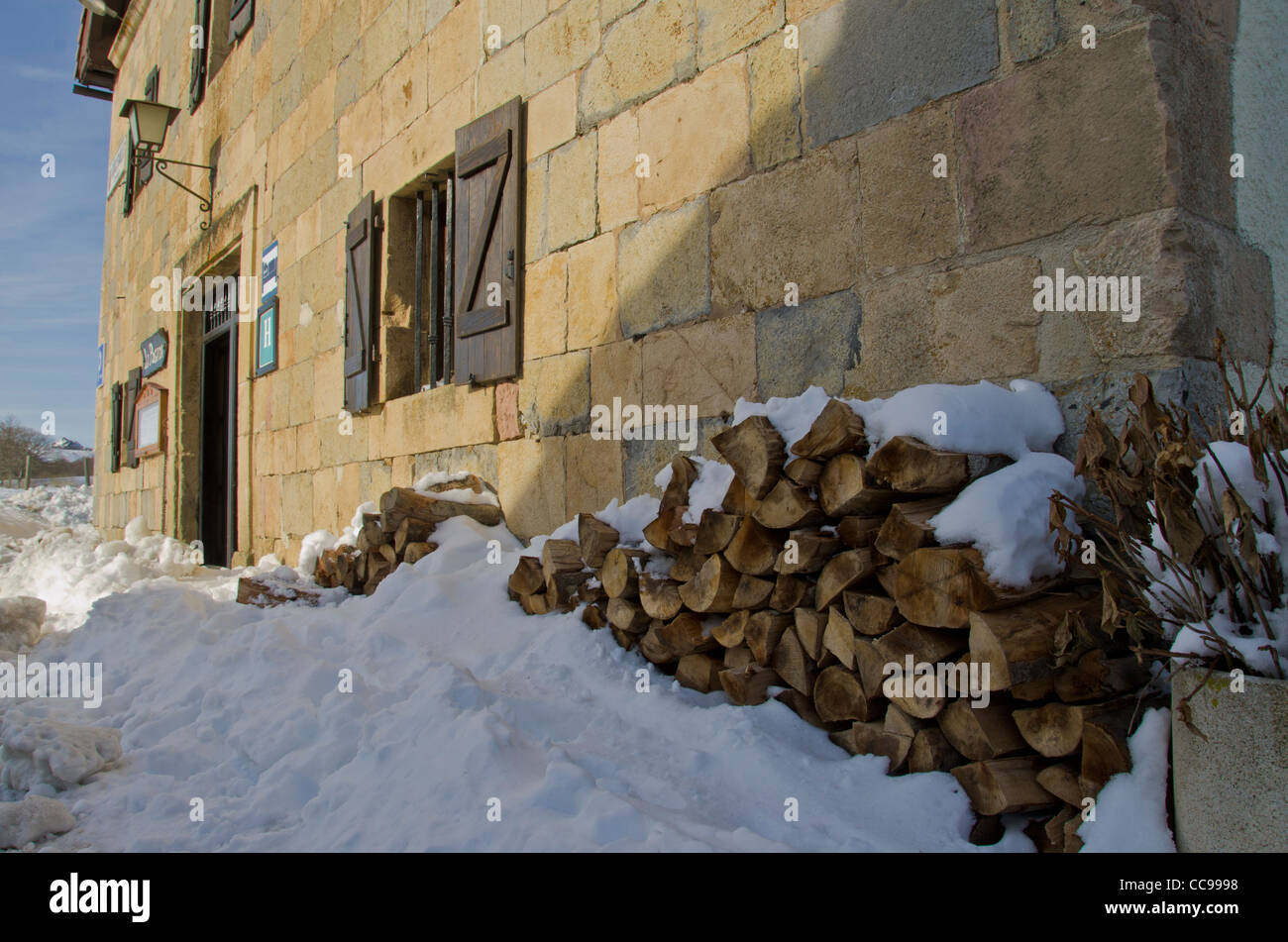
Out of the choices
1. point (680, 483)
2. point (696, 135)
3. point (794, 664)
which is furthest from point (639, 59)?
point (794, 664)

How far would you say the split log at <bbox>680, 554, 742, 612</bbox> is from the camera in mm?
2455

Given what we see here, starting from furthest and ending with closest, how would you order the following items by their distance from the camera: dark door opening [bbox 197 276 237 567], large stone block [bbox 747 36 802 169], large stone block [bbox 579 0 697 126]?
dark door opening [bbox 197 276 237 567]
large stone block [bbox 579 0 697 126]
large stone block [bbox 747 36 802 169]

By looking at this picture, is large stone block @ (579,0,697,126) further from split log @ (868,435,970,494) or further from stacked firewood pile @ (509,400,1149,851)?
split log @ (868,435,970,494)

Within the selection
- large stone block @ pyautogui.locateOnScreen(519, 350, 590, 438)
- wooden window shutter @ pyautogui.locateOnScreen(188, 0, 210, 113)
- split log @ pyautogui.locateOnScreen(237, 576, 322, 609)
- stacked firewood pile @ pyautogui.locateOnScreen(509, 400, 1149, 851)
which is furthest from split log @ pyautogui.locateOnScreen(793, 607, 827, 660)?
wooden window shutter @ pyautogui.locateOnScreen(188, 0, 210, 113)

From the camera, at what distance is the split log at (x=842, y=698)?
2.08 meters

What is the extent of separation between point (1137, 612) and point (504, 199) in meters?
3.57

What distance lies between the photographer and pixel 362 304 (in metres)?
5.61

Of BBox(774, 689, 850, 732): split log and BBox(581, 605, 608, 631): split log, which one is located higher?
BBox(581, 605, 608, 631): split log

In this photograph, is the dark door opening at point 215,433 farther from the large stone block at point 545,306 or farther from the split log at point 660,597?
the split log at point 660,597

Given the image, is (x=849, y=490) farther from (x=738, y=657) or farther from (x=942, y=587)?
(x=738, y=657)

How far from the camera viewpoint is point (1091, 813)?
5.38 ft

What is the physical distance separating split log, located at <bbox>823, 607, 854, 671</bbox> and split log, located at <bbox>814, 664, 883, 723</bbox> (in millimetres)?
34
